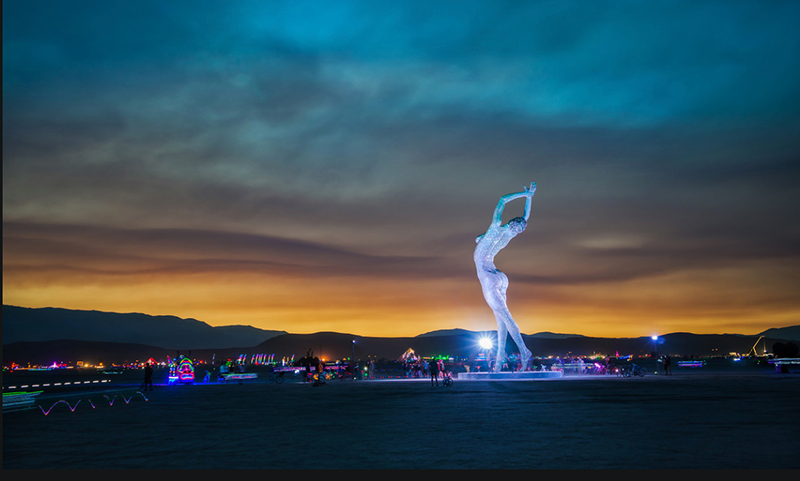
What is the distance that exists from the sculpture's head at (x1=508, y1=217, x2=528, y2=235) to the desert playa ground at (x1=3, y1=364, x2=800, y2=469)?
18007mm

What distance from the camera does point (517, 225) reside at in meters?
36.8

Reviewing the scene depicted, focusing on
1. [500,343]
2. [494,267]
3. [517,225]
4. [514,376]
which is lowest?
[514,376]

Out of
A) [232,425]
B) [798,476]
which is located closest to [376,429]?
[232,425]

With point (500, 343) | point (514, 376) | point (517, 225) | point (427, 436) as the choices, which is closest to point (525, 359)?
point (514, 376)

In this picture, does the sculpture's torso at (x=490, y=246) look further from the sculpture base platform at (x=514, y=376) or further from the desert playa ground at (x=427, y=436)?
the desert playa ground at (x=427, y=436)

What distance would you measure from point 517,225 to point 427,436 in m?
26.1

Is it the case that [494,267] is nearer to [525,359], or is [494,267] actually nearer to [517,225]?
[517,225]

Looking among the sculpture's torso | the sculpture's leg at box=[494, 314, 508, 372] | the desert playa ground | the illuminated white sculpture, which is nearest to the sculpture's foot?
the illuminated white sculpture

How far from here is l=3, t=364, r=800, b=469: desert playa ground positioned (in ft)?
30.4

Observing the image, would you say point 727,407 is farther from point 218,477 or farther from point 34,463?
point 34,463

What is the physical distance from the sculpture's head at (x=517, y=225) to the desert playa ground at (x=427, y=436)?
709 inches

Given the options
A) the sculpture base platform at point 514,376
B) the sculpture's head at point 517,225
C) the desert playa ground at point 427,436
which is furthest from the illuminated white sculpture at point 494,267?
the desert playa ground at point 427,436

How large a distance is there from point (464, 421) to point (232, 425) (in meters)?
5.45

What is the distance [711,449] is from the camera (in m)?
9.87
